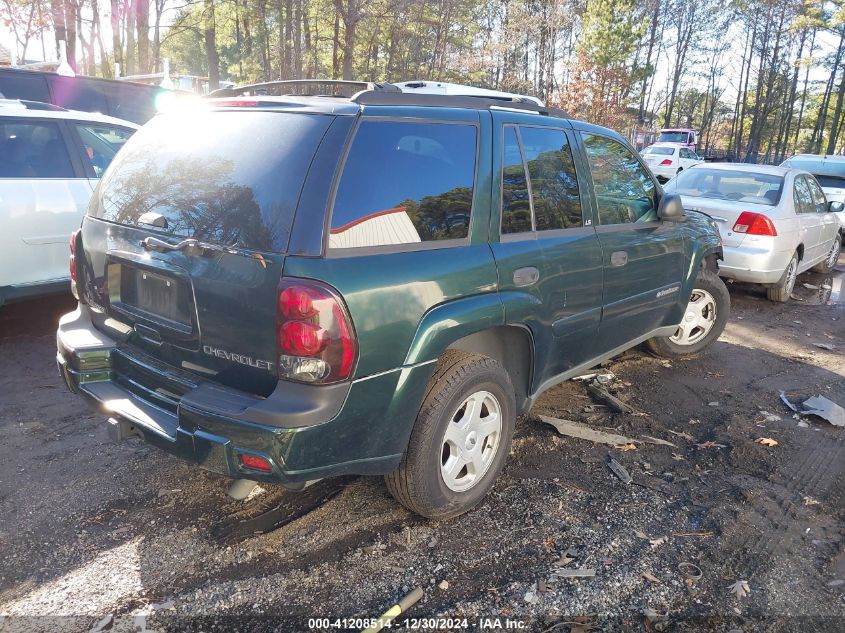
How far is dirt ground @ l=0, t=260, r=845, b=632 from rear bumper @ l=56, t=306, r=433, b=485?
50 centimetres

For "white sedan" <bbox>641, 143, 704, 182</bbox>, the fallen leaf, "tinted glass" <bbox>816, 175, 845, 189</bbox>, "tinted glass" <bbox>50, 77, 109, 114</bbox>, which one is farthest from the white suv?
"white sedan" <bbox>641, 143, 704, 182</bbox>

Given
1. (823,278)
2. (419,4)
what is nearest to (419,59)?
(419,4)

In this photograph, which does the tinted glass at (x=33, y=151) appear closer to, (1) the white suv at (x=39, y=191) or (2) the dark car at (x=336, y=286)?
(1) the white suv at (x=39, y=191)

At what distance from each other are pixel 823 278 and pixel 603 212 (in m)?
7.96

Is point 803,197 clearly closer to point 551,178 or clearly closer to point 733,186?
point 733,186

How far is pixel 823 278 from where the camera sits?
9773 mm

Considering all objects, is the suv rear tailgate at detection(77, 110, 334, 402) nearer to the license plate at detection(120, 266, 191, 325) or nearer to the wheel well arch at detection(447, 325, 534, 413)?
the license plate at detection(120, 266, 191, 325)

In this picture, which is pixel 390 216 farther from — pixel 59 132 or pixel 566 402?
pixel 59 132

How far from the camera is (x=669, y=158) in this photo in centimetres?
2377

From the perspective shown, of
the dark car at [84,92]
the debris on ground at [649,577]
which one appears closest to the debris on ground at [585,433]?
the debris on ground at [649,577]

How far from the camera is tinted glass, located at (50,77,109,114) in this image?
9.46m

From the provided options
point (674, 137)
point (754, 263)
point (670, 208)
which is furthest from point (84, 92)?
point (674, 137)

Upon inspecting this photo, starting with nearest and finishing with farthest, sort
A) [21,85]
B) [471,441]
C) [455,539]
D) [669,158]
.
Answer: [455,539] → [471,441] → [21,85] → [669,158]

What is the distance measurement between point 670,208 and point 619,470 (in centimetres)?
185
